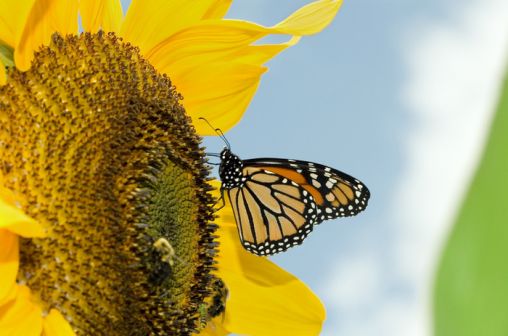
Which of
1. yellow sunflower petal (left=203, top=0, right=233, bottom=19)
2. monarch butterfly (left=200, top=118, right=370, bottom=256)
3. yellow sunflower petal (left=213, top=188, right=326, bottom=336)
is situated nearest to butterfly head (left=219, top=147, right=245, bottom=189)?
monarch butterfly (left=200, top=118, right=370, bottom=256)

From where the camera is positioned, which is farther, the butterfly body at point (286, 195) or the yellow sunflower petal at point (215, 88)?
the butterfly body at point (286, 195)

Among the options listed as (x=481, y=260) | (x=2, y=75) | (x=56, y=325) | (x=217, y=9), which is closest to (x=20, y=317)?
(x=56, y=325)

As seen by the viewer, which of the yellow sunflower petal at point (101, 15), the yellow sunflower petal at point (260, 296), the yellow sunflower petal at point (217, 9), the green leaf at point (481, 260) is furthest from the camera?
the yellow sunflower petal at point (260, 296)

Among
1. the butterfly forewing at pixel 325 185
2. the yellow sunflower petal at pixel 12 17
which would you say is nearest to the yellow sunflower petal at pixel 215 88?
the butterfly forewing at pixel 325 185

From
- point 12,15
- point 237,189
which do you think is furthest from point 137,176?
point 237,189

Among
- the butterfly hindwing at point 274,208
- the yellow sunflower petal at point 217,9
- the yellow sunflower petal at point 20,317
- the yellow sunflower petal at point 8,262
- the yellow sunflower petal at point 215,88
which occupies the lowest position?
the yellow sunflower petal at point 20,317

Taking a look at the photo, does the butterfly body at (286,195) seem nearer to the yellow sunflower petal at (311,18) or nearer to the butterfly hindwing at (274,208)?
the butterfly hindwing at (274,208)
